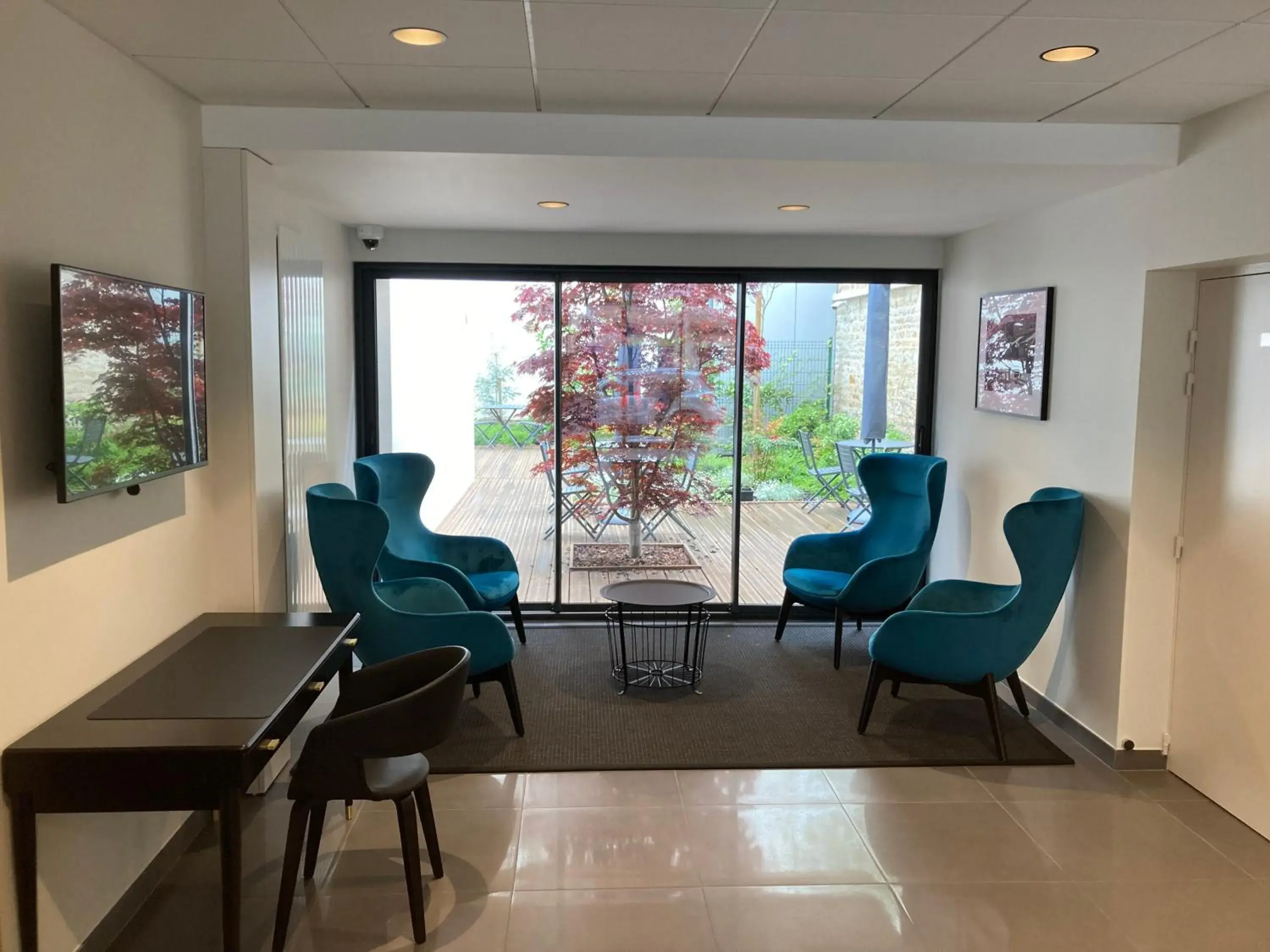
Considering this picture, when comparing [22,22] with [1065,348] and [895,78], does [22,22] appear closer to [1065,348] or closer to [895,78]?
[895,78]

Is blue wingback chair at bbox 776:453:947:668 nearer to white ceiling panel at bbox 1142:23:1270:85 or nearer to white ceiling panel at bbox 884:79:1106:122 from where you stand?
white ceiling panel at bbox 884:79:1106:122

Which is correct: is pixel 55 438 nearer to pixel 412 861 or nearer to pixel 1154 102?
pixel 412 861

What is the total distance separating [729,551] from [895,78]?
11.9ft

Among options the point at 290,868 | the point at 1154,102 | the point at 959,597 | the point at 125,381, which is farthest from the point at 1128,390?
the point at 125,381

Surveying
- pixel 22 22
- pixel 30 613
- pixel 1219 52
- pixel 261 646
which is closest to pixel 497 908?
pixel 261 646

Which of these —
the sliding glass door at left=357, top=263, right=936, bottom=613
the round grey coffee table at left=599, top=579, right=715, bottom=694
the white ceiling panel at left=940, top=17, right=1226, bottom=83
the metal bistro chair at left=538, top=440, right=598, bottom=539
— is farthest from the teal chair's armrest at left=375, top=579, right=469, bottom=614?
the white ceiling panel at left=940, top=17, right=1226, bottom=83

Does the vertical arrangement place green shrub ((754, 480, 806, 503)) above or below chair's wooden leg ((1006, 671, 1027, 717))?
above

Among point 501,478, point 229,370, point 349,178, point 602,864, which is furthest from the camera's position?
point 501,478

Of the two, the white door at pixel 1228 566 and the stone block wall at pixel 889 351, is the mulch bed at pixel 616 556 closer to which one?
the stone block wall at pixel 889 351

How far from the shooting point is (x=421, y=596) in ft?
14.0

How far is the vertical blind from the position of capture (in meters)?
3.94

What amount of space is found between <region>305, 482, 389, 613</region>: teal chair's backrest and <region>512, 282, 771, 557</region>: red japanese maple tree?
2214 millimetres

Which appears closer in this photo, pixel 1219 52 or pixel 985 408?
pixel 1219 52

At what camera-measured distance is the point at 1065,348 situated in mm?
4258
